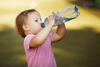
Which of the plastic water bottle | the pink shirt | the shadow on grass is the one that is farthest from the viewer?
the shadow on grass

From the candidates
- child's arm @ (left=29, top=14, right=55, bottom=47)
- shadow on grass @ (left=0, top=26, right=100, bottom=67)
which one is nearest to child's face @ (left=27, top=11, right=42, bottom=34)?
child's arm @ (left=29, top=14, right=55, bottom=47)

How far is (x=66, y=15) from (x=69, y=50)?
2.50m

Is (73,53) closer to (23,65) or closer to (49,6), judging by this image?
(23,65)

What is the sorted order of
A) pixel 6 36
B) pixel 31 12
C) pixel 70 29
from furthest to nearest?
pixel 70 29 < pixel 6 36 < pixel 31 12

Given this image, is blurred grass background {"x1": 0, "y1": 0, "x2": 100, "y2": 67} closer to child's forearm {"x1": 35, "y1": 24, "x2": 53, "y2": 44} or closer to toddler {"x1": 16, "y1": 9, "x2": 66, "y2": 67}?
toddler {"x1": 16, "y1": 9, "x2": 66, "y2": 67}

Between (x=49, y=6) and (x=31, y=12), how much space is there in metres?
6.66

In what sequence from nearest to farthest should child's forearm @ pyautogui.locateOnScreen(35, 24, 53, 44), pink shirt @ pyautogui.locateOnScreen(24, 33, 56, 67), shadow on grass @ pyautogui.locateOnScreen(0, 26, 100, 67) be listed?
child's forearm @ pyautogui.locateOnScreen(35, 24, 53, 44), pink shirt @ pyautogui.locateOnScreen(24, 33, 56, 67), shadow on grass @ pyautogui.locateOnScreen(0, 26, 100, 67)

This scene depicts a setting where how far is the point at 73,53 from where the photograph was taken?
516 centimetres

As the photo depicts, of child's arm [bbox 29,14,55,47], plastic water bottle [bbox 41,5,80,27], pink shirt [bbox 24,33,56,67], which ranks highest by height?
plastic water bottle [bbox 41,5,80,27]

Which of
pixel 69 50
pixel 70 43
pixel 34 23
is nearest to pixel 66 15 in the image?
pixel 34 23

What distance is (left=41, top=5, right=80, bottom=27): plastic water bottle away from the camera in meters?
2.77

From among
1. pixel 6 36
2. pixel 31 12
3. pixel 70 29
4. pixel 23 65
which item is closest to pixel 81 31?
pixel 70 29

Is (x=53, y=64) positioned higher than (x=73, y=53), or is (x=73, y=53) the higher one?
(x=53, y=64)

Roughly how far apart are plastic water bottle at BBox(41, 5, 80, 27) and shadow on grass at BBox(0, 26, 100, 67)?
192 cm
